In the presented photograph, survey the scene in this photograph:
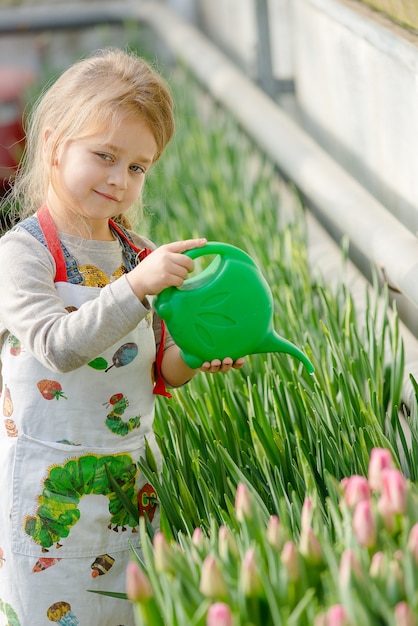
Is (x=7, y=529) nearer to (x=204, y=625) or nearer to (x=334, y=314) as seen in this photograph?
(x=204, y=625)

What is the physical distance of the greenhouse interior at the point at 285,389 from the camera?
3.74 ft

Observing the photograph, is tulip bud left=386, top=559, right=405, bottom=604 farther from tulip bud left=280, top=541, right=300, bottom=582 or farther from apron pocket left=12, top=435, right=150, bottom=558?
apron pocket left=12, top=435, right=150, bottom=558

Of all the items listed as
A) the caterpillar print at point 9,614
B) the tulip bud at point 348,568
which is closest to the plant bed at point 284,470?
the tulip bud at point 348,568

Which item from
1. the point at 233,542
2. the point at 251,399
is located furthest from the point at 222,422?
the point at 233,542

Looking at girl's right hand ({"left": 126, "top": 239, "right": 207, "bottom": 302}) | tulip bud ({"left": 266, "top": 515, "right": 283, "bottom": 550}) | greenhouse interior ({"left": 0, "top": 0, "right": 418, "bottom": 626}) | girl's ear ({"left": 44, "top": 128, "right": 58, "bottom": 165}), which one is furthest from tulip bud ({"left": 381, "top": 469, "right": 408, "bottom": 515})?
girl's ear ({"left": 44, "top": 128, "right": 58, "bottom": 165})

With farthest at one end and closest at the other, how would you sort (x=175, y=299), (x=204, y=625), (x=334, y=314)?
(x=334, y=314), (x=175, y=299), (x=204, y=625)

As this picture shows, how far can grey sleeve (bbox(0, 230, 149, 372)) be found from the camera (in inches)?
57.7

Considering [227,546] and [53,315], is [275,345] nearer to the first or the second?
[53,315]

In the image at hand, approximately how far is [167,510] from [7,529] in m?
0.24

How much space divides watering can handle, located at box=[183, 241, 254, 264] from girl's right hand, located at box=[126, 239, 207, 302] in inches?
1.1

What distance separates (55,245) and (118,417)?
0.28 meters

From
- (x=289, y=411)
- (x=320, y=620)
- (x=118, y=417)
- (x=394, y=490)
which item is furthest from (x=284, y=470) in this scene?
(x=320, y=620)

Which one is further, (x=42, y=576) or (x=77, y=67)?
(x=77, y=67)

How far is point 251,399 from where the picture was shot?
5.68ft
